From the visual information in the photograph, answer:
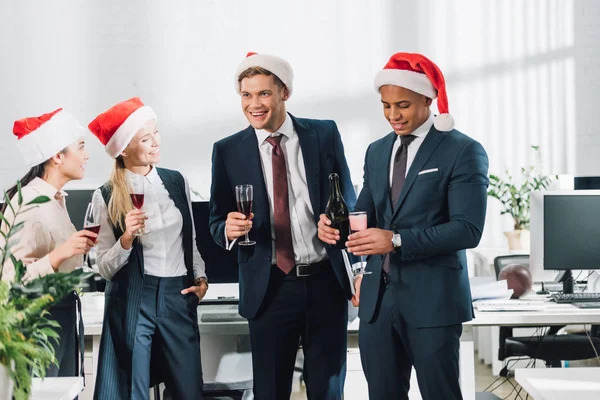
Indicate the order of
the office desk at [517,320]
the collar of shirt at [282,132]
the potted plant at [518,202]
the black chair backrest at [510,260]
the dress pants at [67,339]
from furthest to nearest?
the potted plant at [518,202]
the black chair backrest at [510,260]
the office desk at [517,320]
the collar of shirt at [282,132]
the dress pants at [67,339]

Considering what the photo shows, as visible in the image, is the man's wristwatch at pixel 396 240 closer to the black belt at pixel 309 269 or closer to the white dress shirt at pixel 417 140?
the white dress shirt at pixel 417 140

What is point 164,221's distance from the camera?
3.03m

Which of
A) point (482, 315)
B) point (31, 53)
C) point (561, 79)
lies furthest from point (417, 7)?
point (482, 315)

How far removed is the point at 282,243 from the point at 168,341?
0.54 metres

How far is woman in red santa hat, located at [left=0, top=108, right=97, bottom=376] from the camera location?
2.75 metres

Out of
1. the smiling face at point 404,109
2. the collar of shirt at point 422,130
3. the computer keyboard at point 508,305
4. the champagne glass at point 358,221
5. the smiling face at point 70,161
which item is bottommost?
the computer keyboard at point 508,305

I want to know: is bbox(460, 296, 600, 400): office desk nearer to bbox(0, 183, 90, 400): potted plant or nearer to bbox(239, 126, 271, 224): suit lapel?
bbox(239, 126, 271, 224): suit lapel

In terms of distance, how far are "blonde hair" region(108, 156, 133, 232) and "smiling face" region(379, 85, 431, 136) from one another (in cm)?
97

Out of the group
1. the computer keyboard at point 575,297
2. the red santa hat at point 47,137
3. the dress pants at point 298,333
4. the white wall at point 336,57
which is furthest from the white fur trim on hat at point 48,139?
the white wall at point 336,57

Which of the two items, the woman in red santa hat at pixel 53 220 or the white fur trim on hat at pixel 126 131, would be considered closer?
the woman in red santa hat at pixel 53 220

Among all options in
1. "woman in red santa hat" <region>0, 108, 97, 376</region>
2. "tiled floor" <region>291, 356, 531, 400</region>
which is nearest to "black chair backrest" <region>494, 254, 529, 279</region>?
"tiled floor" <region>291, 356, 531, 400</region>

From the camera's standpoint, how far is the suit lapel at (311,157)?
298 cm

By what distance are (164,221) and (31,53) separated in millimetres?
4101

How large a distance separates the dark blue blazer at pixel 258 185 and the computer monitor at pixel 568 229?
1.13 meters
